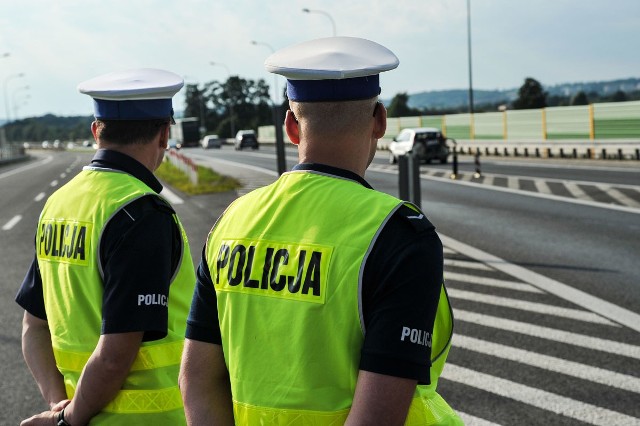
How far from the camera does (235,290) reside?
1997mm

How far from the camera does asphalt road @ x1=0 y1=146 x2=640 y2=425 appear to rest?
5.91 meters

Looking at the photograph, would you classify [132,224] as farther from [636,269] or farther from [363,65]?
[636,269]

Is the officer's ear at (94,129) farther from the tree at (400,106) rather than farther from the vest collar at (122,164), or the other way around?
the tree at (400,106)

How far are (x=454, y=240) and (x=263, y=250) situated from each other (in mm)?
12221

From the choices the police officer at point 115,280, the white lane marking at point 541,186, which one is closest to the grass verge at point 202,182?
the white lane marking at point 541,186

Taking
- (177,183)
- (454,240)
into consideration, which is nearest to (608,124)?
(177,183)

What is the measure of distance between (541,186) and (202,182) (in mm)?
11216

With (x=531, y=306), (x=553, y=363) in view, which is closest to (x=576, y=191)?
(x=531, y=306)

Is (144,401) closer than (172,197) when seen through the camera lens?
Yes

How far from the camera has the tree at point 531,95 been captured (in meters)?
88.1

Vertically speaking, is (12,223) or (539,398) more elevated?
(539,398)

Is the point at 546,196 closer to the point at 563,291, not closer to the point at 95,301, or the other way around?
the point at 563,291

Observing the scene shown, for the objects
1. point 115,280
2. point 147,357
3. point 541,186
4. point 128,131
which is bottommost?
point 541,186

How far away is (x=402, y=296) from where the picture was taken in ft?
5.74
